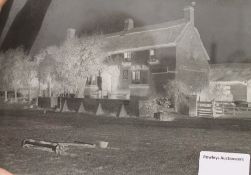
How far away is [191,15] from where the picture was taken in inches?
105

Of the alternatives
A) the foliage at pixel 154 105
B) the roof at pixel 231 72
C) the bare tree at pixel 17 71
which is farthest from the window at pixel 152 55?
the bare tree at pixel 17 71

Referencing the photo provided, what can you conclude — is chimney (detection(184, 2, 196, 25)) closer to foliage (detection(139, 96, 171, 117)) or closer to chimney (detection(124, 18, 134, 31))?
chimney (detection(124, 18, 134, 31))

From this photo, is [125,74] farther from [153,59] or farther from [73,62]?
[73,62]

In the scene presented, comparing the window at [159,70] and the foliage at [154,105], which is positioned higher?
the window at [159,70]

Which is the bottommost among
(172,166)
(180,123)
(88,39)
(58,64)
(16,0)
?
(172,166)

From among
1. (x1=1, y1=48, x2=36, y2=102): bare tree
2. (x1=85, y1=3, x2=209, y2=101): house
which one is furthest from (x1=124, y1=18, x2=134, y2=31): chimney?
(x1=1, y1=48, x2=36, y2=102): bare tree

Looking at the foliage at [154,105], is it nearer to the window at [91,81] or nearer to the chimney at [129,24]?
the window at [91,81]

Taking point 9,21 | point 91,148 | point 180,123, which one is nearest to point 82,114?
point 91,148

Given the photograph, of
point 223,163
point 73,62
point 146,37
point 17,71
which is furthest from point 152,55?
point 17,71

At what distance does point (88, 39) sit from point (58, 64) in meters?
0.28

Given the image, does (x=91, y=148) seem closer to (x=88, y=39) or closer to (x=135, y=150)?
(x=135, y=150)

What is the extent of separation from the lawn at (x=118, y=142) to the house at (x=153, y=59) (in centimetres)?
23

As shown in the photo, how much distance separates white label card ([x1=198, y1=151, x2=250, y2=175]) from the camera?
96.9 inches

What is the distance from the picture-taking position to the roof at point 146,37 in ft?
8.63
